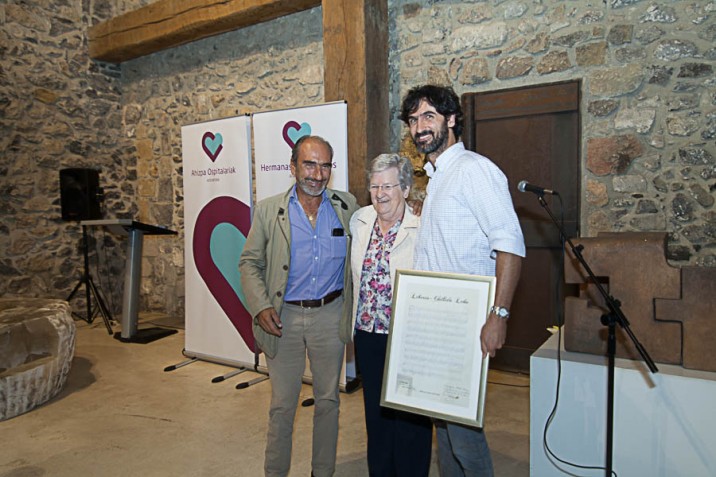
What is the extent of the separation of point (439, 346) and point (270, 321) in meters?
0.79

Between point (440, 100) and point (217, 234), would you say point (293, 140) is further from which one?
point (440, 100)

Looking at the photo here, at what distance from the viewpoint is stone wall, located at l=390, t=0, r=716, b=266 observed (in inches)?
120

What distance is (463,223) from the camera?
1.67m

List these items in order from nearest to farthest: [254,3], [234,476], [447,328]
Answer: [447,328], [234,476], [254,3]

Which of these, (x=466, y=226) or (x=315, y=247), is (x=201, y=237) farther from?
(x=466, y=226)

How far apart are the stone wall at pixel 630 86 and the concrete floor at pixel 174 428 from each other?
4.81 ft

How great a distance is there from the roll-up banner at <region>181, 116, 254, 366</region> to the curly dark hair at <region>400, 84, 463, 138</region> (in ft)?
7.52

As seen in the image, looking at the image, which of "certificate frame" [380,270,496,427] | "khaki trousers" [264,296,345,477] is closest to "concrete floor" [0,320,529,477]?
"khaki trousers" [264,296,345,477]

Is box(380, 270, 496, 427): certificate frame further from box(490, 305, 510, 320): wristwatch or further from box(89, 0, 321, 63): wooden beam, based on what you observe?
box(89, 0, 321, 63): wooden beam

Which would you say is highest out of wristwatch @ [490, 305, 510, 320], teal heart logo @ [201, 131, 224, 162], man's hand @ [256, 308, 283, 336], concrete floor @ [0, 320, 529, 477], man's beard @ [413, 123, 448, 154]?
teal heart logo @ [201, 131, 224, 162]

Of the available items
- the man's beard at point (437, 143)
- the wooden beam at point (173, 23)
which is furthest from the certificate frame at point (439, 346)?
the wooden beam at point (173, 23)

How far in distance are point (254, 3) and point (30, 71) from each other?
115 inches

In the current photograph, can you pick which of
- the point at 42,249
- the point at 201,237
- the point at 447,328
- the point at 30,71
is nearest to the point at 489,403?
the point at 447,328

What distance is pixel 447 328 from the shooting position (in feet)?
5.19
